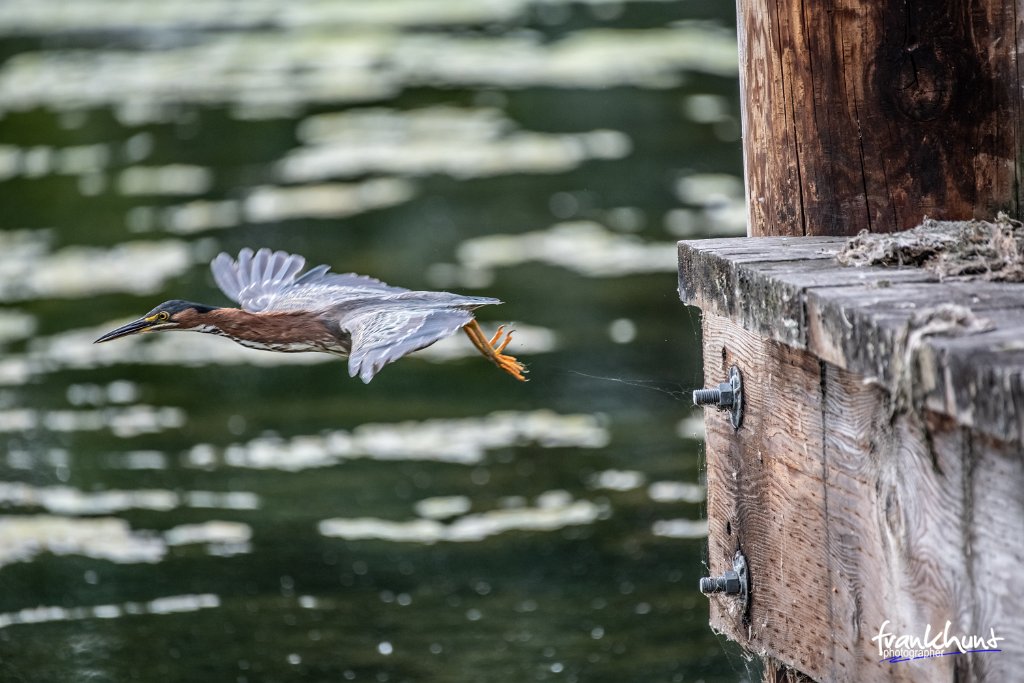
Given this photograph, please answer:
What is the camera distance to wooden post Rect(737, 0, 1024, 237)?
3.26 metres

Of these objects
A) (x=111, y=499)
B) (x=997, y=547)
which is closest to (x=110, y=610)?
(x=111, y=499)

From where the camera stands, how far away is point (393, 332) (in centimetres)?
355

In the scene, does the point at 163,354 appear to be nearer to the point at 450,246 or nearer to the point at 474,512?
the point at 450,246

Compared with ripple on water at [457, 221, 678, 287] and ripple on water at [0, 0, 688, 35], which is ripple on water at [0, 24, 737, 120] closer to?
ripple on water at [0, 0, 688, 35]

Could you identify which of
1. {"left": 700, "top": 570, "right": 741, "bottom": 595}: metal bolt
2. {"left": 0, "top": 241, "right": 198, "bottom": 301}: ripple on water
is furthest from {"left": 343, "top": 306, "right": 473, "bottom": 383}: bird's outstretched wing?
{"left": 0, "top": 241, "right": 198, "bottom": 301}: ripple on water

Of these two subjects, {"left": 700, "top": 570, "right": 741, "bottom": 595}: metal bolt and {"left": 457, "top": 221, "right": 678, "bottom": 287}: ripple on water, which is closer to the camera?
{"left": 700, "top": 570, "right": 741, "bottom": 595}: metal bolt

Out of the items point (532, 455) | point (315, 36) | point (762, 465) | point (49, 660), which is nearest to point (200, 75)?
point (315, 36)

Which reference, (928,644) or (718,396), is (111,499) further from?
(928,644)

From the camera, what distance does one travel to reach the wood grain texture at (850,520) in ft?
7.61

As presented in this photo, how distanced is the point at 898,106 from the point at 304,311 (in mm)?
2001

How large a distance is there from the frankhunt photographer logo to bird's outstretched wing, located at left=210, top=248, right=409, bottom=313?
2.15m

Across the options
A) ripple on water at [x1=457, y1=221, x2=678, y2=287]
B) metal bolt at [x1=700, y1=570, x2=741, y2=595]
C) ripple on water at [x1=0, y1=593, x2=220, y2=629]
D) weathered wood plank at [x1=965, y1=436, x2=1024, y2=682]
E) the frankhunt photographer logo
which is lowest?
ripple on water at [x1=0, y1=593, x2=220, y2=629]

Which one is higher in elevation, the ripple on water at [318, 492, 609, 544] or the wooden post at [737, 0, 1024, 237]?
the wooden post at [737, 0, 1024, 237]

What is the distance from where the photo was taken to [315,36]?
16984mm
